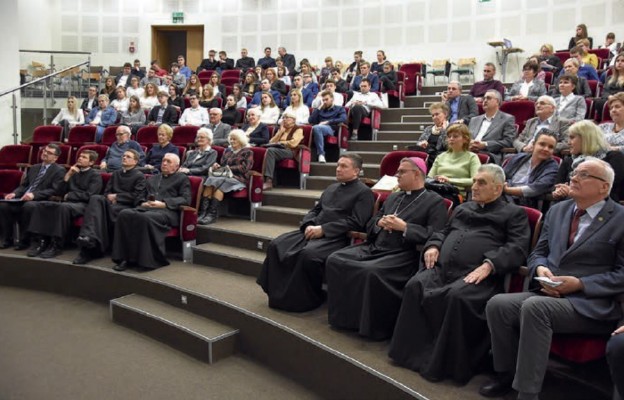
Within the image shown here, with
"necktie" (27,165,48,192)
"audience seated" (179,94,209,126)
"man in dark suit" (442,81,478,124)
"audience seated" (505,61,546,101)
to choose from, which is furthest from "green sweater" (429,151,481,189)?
"audience seated" (179,94,209,126)

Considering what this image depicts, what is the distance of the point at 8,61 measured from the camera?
7.30m

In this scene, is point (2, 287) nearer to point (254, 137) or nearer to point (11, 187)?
point (11, 187)

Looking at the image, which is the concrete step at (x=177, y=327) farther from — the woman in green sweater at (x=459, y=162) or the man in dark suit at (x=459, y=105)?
the man in dark suit at (x=459, y=105)

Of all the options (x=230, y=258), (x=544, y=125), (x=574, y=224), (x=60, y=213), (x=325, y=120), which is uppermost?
(x=325, y=120)

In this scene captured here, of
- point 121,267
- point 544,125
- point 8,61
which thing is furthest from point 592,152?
point 8,61

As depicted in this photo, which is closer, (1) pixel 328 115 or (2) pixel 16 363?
(2) pixel 16 363

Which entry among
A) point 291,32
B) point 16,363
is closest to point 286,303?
point 16,363

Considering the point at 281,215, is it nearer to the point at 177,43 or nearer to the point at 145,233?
the point at 145,233

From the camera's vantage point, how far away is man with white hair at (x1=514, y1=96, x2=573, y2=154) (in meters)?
3.86

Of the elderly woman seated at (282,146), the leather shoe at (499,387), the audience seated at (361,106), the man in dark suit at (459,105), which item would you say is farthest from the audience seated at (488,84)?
the leather shoe at (499,387)

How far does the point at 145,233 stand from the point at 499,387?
2.81 metres

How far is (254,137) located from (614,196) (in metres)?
3.65

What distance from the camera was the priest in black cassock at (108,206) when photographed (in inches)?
171

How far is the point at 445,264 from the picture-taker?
8.52 ft
